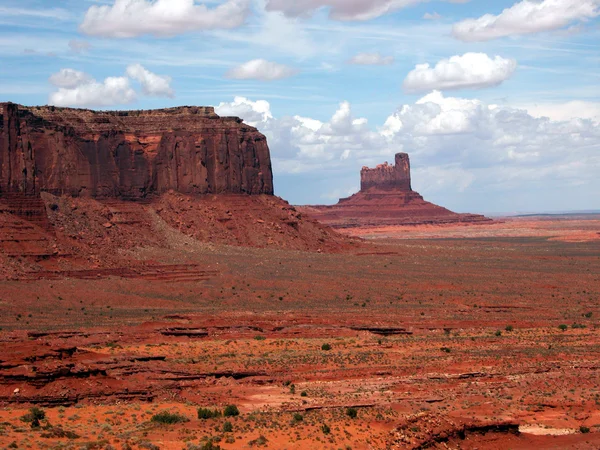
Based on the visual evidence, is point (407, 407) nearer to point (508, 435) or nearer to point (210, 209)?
point (508, 435)

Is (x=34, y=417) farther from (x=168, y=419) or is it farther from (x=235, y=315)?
(x=235, y=315)

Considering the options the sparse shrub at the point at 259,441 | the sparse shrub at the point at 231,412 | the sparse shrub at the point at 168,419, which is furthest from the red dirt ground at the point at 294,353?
the sparse shrub at the point at 231,412

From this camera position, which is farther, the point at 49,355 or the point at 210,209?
the point at 210,209

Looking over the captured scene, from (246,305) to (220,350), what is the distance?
19.3 metres

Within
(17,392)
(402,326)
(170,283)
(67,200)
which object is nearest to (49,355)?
(17,392)

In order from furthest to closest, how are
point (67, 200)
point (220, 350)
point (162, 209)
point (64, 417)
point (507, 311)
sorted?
point (162, 209) < point (67, 200) < point (507, 311) < point (220, 350) < point (64, 417)

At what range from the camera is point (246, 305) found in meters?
60.2

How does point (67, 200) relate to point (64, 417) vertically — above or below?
above

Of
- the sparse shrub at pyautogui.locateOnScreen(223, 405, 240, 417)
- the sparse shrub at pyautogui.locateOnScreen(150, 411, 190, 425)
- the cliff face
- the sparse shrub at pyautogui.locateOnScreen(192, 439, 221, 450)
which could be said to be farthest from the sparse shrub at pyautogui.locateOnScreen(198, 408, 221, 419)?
the cliff face

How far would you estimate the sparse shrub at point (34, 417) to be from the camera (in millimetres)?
24125

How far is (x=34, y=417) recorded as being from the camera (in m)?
24.8

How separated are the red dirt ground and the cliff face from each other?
8.65 metres

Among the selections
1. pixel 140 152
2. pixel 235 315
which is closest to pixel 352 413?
pixel 235 315

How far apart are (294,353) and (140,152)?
57402mm
